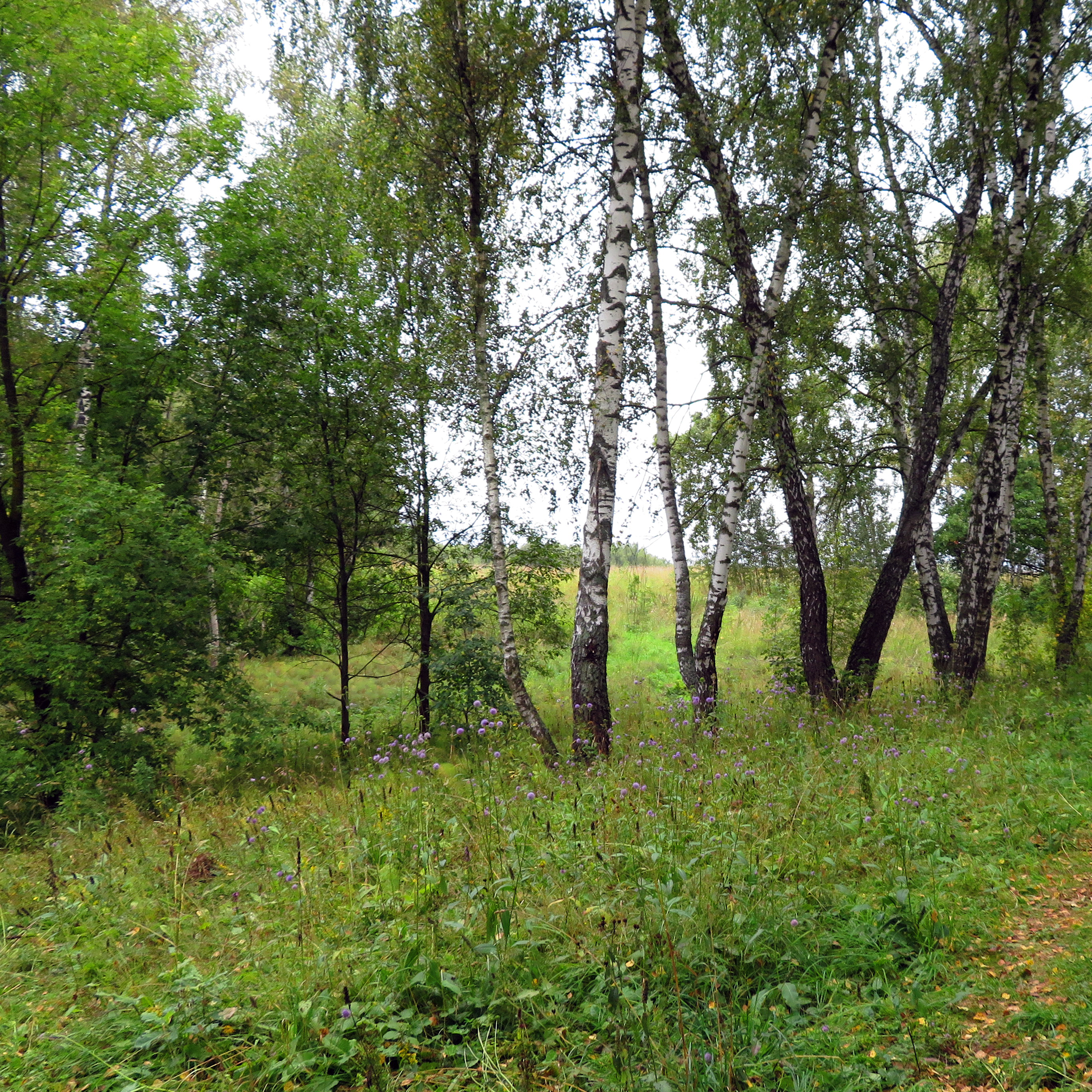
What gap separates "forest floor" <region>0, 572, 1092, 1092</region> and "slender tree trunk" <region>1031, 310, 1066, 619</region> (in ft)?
26.0

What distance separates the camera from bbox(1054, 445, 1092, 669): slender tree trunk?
10711 mm

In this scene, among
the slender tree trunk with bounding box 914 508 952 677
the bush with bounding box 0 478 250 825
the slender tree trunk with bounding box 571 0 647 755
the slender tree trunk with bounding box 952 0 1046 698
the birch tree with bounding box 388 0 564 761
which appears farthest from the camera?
the slender tree trunk with bounding box 914 508 952 677

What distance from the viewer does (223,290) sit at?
10391 mm

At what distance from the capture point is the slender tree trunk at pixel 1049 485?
11.4 metres

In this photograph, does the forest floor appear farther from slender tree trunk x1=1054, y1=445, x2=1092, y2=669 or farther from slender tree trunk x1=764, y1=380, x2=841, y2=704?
slender tree trunk x1=1054, y1=445, x2=1092, y2=669

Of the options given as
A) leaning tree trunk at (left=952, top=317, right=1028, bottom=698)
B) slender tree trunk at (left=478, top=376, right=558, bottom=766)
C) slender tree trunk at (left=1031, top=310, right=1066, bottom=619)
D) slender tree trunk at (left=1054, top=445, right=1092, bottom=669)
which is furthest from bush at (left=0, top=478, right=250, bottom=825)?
slender tree trunk at (left=1031, top=310, right=1066, bottom=619)

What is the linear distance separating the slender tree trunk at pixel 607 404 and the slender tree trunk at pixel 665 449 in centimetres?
262

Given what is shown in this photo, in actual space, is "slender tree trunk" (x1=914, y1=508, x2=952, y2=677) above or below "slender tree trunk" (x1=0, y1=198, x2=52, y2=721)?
below

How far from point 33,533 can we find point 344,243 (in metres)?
6.84

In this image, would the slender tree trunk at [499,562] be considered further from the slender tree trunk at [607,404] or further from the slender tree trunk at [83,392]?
the slender tree trunk at [83,392]

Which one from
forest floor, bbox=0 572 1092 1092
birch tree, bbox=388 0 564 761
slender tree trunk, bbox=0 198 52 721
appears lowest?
forest floor, bbox=0 572 1092 1092

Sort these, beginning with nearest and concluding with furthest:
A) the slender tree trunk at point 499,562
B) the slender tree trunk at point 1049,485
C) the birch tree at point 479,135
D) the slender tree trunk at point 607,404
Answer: the slender tree trunk at point 607,404 < the birch tree at point 479,135 < the slender tree trunk at point 499,562 < the slender tree trunk at point 1049,485

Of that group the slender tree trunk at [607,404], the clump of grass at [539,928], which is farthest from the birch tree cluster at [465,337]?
the clump of grass at [539,928]

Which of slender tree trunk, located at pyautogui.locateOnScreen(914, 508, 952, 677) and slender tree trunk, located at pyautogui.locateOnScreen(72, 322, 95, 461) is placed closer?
slender tree trunk, located at pyautogui.locateOnScreen(72, 322, 95, 461)
